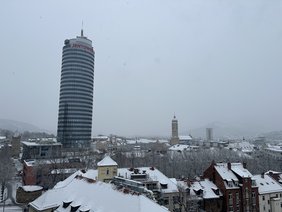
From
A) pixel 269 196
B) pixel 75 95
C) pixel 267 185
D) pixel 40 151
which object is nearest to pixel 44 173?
pixel 40 151

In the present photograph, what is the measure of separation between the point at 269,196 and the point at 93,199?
3952 cm

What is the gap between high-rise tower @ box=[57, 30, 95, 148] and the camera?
520 feet

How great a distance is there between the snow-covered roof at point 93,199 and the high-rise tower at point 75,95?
124m

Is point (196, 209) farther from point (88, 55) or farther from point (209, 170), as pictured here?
point (88, 55)

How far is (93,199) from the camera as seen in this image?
97.9ft

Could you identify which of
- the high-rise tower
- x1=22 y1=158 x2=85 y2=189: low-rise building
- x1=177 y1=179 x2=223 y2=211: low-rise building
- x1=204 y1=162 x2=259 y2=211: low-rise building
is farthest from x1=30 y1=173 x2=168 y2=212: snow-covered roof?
the high-rise tower

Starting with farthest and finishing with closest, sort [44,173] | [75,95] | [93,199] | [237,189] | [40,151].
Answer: [75,95], [40,151], [44,173], [237,189], [93,199]

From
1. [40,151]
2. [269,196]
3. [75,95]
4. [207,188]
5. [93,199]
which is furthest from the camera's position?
[75,95]

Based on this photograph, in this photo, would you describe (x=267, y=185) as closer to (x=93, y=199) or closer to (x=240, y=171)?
(x=240, y=171)

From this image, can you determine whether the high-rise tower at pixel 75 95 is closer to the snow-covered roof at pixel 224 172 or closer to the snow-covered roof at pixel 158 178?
the snow-covered roof at pixel 158 178

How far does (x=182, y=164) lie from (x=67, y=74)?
326ft

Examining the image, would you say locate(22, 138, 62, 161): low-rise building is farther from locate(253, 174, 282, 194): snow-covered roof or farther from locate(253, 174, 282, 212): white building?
locate(253, 174, 282, 212): white building

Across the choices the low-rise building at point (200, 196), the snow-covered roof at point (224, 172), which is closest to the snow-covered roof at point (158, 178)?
the low-rise building at point (200, 196)

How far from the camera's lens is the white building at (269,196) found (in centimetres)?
5122
